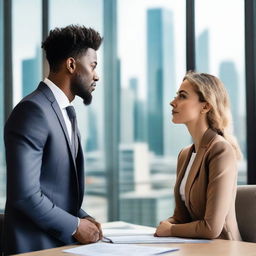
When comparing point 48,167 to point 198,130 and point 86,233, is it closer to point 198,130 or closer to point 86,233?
point 86,233

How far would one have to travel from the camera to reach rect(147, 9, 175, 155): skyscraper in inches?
181

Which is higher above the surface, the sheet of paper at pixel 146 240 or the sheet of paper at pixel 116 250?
the sheet of paper at pixel 116 250

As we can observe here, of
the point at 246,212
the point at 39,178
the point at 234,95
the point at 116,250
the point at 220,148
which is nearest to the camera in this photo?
the point at 116,250

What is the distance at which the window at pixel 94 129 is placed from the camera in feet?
16.6

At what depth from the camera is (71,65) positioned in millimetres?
2371

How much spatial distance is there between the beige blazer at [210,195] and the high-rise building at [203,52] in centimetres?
152

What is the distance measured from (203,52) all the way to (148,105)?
2.92ft

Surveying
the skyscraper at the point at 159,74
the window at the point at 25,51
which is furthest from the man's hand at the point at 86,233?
the window at the point at 25,51

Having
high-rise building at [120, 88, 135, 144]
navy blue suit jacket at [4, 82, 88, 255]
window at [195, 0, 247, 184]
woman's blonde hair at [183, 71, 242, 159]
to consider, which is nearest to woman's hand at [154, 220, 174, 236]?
navy blue suit jacket at [4, 82, 88, 255]

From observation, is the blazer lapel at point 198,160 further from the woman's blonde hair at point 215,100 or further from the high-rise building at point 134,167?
the high-rise building at point 134,167

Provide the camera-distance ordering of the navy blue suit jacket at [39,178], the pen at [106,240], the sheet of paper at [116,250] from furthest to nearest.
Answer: the pen at [106,240], the navy blue suit jacket at [39,178], the sheet of paper at [116,250]

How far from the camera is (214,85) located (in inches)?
107

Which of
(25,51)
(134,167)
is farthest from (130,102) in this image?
(25,51)

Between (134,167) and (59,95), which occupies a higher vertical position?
(59,95)
